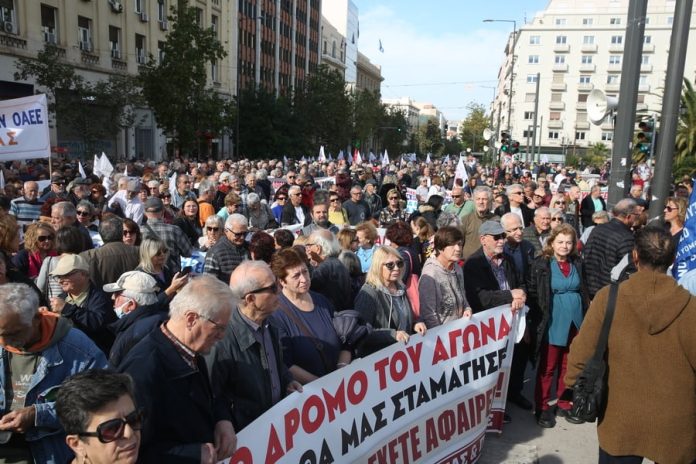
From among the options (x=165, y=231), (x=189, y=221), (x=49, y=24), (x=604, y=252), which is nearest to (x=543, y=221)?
(x=604, y=252)

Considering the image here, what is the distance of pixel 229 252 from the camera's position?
566 cm

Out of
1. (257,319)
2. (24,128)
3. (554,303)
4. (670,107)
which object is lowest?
(554,303)

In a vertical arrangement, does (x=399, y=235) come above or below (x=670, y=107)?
below

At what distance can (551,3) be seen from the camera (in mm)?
83188

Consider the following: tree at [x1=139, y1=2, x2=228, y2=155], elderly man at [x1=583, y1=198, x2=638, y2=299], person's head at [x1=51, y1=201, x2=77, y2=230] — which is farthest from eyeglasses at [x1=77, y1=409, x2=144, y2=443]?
tree at [x1=139, y1=2, x2=228, y2=155]

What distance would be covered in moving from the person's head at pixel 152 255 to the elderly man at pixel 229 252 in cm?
→ 84

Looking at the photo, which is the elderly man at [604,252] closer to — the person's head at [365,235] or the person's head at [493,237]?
the person's head at [493,237]

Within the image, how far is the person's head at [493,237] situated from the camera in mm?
5031

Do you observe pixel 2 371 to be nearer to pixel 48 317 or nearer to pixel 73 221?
pixel 48 317

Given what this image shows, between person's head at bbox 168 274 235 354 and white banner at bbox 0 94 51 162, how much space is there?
7382 mm

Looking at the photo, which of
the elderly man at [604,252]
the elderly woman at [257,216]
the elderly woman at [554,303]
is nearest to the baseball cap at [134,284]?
the elderly woman at [554,303]

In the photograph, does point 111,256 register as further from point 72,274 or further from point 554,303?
point 554,303

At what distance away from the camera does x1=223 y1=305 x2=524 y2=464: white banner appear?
3072mm

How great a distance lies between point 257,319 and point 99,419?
3.93 ft
